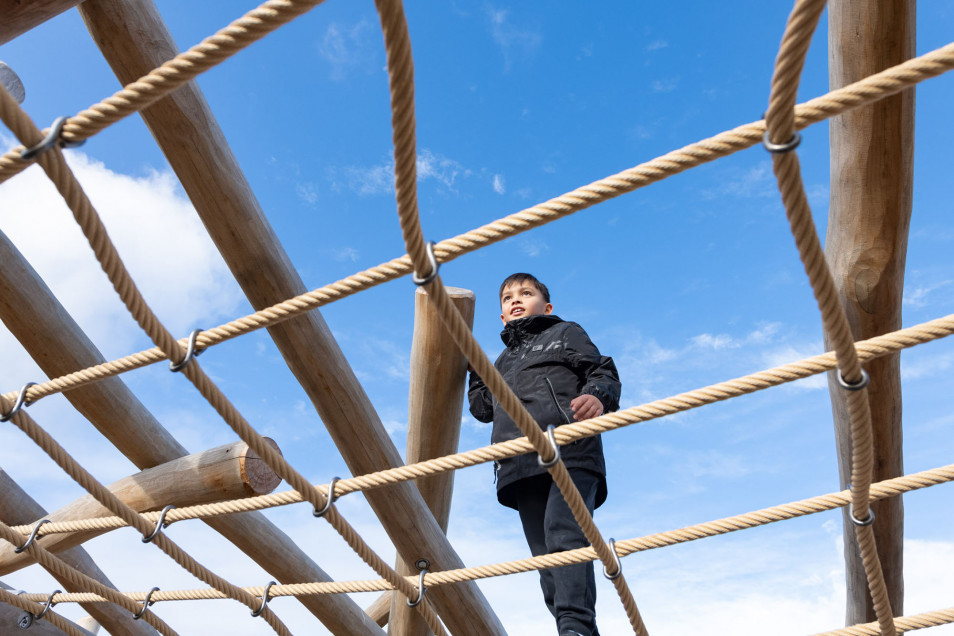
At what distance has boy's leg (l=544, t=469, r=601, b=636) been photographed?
69.4 inches

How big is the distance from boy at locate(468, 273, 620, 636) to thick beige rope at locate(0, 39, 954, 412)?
2.84 ft

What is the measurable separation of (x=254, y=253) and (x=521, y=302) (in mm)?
935

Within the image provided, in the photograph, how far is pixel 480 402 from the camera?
2.26 meters

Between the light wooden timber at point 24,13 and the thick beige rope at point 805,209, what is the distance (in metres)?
0.98

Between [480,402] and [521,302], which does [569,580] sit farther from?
[521,302]

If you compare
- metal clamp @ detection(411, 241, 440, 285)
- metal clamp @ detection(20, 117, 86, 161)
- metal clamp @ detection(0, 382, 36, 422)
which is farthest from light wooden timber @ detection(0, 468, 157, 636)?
metal clamp @ detection(411, 241, 440, 285)

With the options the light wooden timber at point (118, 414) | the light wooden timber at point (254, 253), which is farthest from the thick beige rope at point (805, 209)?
the light wooden timber at point (118, 414)

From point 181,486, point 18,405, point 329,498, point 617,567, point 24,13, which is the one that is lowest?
point 617,567

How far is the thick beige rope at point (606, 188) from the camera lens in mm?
872

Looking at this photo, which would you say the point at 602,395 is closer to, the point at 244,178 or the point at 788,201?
the point at 244,178

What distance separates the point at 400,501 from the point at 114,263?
3.73 feet

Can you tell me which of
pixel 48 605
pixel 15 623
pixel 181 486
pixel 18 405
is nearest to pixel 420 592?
pixel 181 486

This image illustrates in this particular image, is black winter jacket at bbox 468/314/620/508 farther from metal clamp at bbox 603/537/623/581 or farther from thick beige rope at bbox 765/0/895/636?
thick beige rope at bbox 765/0/895/636

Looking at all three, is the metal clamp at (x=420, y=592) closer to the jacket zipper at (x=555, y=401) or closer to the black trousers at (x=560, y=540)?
the black trousers at (x=560, y=540)
